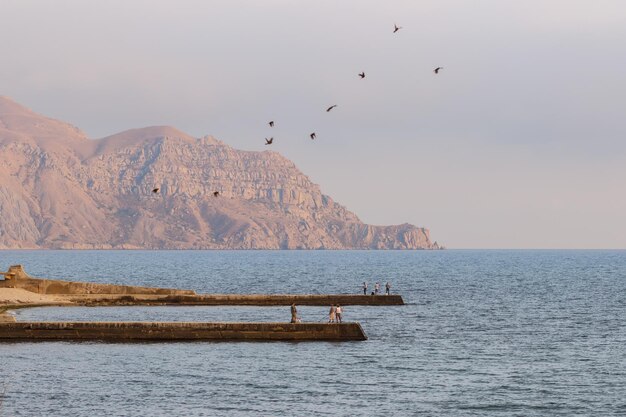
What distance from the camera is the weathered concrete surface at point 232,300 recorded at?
104m

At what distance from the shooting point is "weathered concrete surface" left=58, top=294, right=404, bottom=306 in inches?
4080

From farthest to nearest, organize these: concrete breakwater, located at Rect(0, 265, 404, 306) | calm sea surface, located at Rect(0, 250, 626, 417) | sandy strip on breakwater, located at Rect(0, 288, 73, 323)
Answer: concrete breakwater, located at Rect(0, 265, 404, 306)
sandy strip on breakwater, located at Rect(0, 288, 73, 323)
calm sea surface, located at Rect(0, 250, 626, 417)

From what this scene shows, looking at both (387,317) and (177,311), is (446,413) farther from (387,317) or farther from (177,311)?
(177,311)

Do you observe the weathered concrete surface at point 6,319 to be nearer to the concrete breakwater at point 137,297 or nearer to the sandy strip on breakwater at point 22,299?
the sandy strip on breakwater at point 22,299

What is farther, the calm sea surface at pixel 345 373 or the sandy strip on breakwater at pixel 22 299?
the sandy strip on breakwater at pixel 22 299

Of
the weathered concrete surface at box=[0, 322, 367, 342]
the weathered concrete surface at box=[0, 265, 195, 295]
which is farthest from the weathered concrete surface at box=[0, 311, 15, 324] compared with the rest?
the weathered concrete surface at box=[0, 265, 195, 295]

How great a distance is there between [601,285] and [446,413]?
13013cm

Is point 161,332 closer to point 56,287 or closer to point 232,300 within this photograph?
point 232,300

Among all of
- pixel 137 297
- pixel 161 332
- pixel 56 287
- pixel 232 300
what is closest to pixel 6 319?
pixel 161 332

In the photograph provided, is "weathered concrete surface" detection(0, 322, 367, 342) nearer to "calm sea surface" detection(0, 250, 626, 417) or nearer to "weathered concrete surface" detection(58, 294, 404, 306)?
"calm sea surface" detection(0, 250, 626, 417)

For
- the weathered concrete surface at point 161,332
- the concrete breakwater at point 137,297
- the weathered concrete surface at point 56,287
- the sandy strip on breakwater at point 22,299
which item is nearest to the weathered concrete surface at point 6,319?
the weathered concrete surface at point 161,332

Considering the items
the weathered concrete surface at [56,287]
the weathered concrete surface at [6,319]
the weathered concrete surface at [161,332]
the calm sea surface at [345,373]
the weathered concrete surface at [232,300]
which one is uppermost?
the weathered concrete surface at [56,287]

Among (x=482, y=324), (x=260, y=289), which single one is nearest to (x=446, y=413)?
(x=482, y=324)

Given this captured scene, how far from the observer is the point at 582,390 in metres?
53.2
